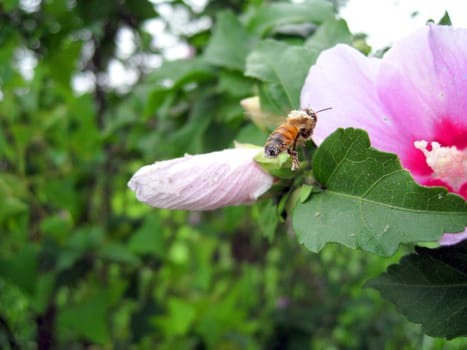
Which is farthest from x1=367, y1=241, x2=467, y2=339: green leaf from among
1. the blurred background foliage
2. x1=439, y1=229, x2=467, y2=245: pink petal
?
the blurred background foliage

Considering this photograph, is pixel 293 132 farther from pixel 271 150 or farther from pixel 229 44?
pixel 229 44

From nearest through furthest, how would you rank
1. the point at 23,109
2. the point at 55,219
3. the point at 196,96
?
1. the point at 196,96
2. the point at 55,219
3. the point at 23,109

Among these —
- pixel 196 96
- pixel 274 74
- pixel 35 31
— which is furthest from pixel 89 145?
pixel 274 74

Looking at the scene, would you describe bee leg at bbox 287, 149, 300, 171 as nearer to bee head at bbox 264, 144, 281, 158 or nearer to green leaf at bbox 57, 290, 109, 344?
bee head at bbox 264, 144, 281, 158

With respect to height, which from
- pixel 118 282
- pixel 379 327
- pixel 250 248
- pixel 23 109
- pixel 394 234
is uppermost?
pixel 394 234

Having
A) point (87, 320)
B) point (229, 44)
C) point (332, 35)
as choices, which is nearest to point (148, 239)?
point (87, 320)

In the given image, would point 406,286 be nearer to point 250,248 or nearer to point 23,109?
point 23,109

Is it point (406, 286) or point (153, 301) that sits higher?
point (406, 286)
